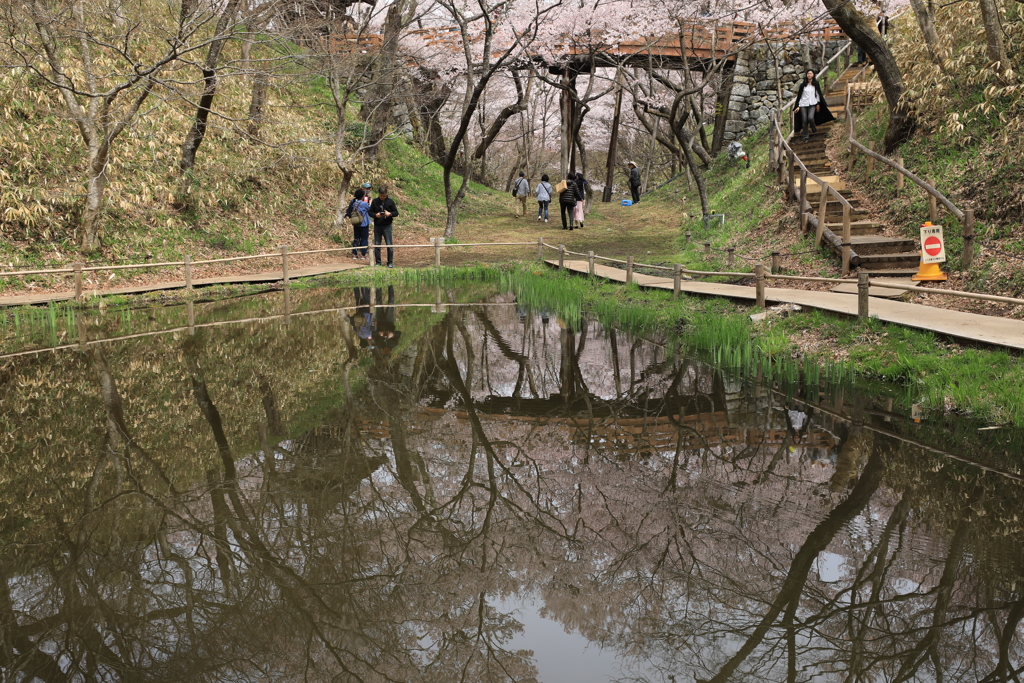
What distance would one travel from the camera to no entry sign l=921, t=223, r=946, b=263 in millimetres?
10945

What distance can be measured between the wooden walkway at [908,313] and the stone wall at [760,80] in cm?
1645

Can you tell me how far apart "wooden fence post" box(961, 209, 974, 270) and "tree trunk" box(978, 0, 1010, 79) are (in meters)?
4.39

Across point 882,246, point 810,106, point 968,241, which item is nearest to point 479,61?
point 810,106

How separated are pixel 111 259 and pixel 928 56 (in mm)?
18224

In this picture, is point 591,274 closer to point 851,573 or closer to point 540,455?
point 540,455

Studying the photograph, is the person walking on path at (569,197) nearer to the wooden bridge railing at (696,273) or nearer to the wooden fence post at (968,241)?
the wooden bridge railing at (696,273)

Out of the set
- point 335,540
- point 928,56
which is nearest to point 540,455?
point 335,540

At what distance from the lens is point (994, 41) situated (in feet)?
44.9

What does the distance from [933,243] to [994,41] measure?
548cm

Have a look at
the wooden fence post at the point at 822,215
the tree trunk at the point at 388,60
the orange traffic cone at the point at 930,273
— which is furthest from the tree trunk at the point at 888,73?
the tree trunk at the point at 388,60

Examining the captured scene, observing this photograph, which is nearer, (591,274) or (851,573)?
(851,573)

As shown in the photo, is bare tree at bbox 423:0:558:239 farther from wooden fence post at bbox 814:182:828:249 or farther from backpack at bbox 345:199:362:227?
wooden fence post at bbox 814:182:828:249

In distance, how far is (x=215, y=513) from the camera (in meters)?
4.73

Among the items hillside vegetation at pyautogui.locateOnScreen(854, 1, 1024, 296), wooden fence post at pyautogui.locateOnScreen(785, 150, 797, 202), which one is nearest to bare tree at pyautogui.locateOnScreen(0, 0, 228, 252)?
wooden fence post at pyautogui.locateOnScreen(785, 150, 797, 202)
